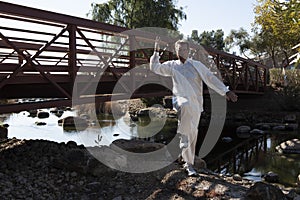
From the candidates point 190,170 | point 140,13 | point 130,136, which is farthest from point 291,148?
point 140,13

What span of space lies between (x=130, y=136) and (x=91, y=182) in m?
9.39

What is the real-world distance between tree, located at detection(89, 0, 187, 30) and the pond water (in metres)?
8.09

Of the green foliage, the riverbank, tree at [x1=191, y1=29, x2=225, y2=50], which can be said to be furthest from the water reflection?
tree at [x1=191, y1=29, x2=225, y2=50]

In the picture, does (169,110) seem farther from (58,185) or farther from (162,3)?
(58,185)

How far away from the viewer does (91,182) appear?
4871mm

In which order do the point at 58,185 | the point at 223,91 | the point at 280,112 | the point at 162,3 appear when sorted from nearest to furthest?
the point at 223,91 → the point at 58,185 → the point at 280,112 → the point at 162,3

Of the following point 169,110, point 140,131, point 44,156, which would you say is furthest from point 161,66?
point 169,110

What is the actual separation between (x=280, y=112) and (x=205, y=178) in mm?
14311

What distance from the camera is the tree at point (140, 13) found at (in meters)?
23.8

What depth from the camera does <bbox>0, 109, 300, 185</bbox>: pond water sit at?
8945mm

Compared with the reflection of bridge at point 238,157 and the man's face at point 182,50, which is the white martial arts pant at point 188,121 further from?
the reflection of bridge at point 238,157

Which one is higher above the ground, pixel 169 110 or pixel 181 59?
pixel 181 59

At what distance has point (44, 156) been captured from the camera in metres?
5.42

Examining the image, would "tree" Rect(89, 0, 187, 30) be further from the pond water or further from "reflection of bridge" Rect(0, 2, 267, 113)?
"reflection of bridge" Rect(0, 2, 267, 113)
